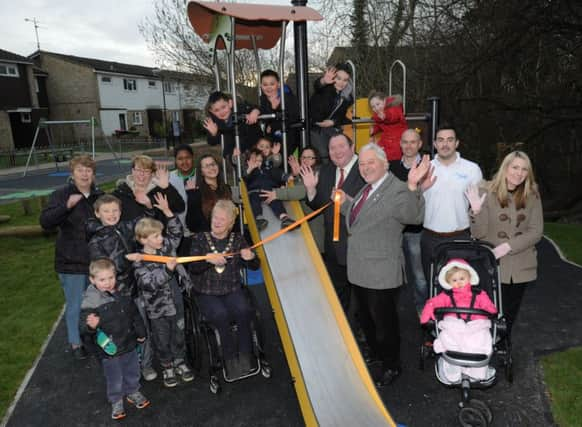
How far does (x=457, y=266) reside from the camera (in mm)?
3480

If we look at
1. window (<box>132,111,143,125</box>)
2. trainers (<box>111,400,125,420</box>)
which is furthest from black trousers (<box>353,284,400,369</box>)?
window (<box>132,111,143,125</box>)

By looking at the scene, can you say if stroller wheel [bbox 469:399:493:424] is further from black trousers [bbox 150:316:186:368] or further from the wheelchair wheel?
black trousers [bbox 150:316:186:368]

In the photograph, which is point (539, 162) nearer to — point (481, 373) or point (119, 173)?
point (481, 373)

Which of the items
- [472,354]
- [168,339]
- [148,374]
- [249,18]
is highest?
[249,18]

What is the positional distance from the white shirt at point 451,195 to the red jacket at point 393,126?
3.76 ft

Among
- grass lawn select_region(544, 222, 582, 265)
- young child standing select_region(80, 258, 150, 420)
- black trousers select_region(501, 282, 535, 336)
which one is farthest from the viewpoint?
grass lawn select_region(544, 222, 582, 265)

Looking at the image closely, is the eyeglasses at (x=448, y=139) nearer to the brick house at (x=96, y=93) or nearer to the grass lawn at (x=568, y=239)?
the grass lawn at (x=568, y=239)

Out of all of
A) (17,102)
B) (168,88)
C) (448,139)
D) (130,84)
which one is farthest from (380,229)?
(168,88)

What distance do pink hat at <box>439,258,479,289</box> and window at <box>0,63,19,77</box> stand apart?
3807 cm

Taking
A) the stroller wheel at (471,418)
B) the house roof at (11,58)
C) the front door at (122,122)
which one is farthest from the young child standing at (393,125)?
the front door at (122,122)

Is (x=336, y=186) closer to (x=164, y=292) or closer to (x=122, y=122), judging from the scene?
(x=164, y=292)

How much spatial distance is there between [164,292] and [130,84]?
43.5m

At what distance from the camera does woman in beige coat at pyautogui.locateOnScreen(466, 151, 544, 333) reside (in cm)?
337

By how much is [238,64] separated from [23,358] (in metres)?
13.3
